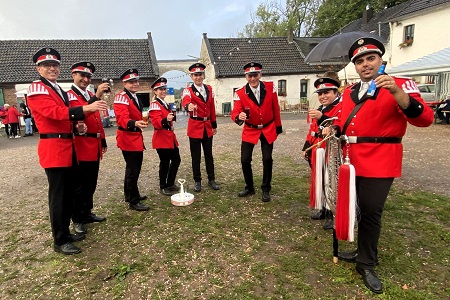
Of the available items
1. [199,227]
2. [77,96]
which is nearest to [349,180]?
[199,227]

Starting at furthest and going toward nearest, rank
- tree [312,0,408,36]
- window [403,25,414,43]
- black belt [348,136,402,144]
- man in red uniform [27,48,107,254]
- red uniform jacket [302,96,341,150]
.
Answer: tree [312,0,408,36], window [403,25,414,43], red uniform jacket [302,96,341,150], man in red uniform [27,48,107,254], black belt [348,136,402,144]

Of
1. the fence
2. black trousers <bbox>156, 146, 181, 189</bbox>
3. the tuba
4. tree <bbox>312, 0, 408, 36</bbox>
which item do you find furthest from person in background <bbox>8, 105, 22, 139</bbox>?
tree <bbox>312, 0, 408, 36</bbox>

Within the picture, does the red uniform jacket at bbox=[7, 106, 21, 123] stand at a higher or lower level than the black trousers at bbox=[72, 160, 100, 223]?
higher

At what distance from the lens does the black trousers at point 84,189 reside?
4.12 metres

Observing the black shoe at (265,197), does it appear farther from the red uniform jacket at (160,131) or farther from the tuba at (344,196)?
the tuba at (344,196)

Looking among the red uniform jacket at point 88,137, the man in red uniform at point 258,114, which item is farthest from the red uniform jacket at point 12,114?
the man in red uniform at point 258,114

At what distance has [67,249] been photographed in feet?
11.8

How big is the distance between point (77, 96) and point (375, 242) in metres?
3.88

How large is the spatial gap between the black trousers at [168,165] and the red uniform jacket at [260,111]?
1324 millimetres

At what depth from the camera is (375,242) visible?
9.31ft

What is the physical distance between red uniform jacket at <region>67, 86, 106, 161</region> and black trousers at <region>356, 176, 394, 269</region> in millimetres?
3317

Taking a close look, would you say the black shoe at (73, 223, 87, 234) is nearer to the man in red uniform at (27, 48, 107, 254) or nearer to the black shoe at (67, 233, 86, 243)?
the black shoe at (67, 233, 86, 243)

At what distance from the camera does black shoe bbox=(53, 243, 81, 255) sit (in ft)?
11.7

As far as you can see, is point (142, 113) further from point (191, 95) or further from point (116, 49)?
point (116, 49)
